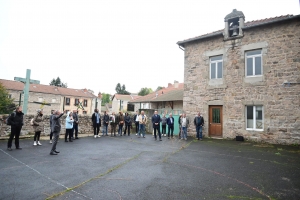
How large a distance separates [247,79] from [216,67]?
224 cm

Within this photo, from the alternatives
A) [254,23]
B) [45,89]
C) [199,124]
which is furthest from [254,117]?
[45,89]

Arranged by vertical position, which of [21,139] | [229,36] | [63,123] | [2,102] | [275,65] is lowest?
[21,139]

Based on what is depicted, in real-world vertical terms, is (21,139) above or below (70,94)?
below

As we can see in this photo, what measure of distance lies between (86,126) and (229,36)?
41.3 ft

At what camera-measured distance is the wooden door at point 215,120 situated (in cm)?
1162

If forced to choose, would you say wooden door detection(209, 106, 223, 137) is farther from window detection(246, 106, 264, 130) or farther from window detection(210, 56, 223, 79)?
window detection(210, 56, 223, 79)

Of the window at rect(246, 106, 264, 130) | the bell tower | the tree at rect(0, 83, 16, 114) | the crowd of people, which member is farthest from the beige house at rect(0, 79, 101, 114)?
the window at rect(246, 106, 264, 130)

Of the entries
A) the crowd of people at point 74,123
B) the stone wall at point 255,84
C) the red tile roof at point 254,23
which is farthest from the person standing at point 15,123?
the red tile roof at point 254,23

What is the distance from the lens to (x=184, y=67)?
44.1ft

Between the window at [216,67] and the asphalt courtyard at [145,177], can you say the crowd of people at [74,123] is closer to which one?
the asphalt courtyard at [145,177]

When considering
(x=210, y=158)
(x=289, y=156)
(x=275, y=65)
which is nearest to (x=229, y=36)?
(x=275, y=65)

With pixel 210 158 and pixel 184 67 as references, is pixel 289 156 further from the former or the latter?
pixel 184 67

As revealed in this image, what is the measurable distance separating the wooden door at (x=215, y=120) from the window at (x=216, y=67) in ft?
7.46

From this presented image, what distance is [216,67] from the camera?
1212 centimetres
